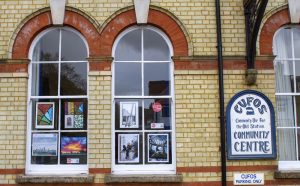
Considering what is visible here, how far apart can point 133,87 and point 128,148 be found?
1.11 metres

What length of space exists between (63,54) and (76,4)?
3.10 feet

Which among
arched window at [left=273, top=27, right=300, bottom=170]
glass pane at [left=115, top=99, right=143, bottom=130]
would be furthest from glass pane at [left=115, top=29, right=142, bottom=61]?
arched window at [left=273, top=27, right=300, bottom=170]

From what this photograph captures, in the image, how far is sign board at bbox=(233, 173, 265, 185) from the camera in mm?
7770

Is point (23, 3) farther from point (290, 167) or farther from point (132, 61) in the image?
point (290, 167)

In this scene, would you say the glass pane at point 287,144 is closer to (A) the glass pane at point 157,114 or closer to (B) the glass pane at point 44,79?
(A) the glass pane at point 157,114

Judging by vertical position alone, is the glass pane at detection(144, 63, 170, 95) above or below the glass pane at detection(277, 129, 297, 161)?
above

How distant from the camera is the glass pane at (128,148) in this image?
802 cm

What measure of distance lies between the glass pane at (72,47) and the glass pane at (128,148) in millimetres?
1608

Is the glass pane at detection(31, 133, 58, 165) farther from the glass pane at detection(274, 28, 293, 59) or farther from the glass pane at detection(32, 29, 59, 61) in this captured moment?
the glass pane at detection(274, 28, 293, 59)

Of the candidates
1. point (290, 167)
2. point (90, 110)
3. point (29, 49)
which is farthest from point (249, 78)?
point (29, 49)

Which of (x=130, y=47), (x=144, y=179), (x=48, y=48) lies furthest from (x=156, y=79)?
(x=48, y=48)

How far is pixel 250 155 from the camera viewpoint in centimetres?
782

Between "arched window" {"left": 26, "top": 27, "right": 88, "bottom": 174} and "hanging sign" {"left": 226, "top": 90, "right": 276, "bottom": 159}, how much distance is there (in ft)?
8.57

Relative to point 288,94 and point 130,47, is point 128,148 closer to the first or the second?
point 130,47
